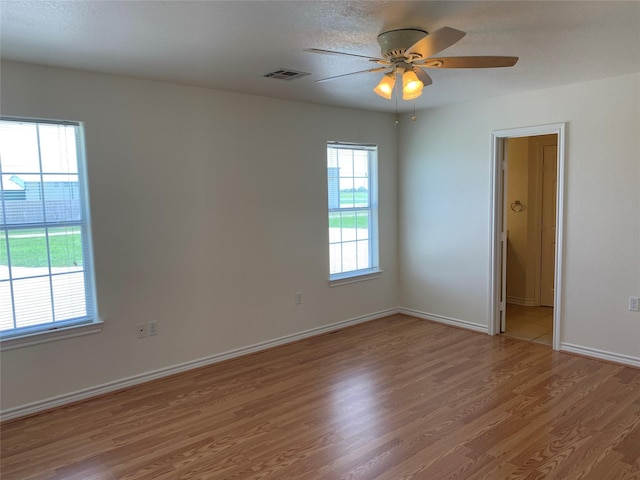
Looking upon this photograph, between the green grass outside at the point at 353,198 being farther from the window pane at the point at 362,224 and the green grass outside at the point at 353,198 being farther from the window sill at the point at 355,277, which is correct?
the window sill at the point at 355,277

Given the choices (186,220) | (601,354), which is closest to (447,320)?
(601,354)

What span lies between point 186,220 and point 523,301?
14.8 ft

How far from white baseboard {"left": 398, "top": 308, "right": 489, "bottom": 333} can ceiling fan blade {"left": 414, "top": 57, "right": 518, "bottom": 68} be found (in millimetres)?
3107

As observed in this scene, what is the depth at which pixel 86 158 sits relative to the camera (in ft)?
11.1

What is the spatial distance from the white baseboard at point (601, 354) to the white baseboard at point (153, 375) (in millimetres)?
2078

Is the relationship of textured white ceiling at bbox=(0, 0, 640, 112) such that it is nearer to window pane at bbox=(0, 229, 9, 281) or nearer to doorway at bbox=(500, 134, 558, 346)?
window pane at bbox=(0, 229, 9, 281)

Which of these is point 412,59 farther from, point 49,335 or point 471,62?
point 49,335

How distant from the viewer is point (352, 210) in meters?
5.20

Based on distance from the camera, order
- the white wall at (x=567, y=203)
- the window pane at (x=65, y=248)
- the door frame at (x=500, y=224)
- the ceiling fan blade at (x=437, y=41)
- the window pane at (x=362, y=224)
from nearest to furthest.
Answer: the ceiling fan blade at (x=437, y=41), the window pane at (x=65, y=248), the white wall at (x=567, y=203), the door frame at (x=500, y=224), the window pane at (x=362, y=224)

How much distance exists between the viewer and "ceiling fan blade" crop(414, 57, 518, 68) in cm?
242

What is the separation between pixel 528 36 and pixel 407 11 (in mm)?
875

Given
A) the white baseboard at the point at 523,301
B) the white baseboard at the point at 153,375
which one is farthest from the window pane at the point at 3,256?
the white baseboard at the point at 523,301

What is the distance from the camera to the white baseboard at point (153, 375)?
321cm

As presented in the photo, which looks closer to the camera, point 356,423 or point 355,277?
point 356,423
